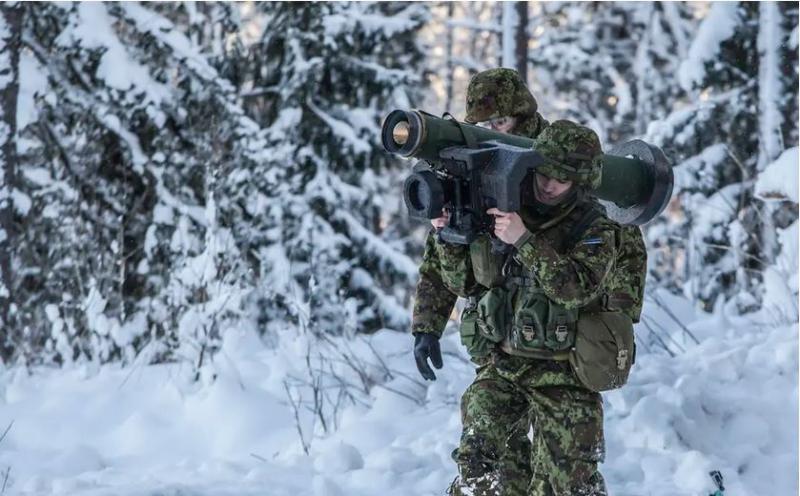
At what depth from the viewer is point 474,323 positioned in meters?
3.35

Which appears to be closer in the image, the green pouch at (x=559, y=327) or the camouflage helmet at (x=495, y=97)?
the green pouch at (x=559, y=327)

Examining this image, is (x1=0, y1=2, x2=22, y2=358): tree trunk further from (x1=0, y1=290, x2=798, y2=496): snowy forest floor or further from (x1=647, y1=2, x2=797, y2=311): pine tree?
(x1=647, y1=2, x2=797, y2=311): pine tree

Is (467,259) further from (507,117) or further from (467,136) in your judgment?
(507,117)

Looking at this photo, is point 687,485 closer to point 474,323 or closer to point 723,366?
point 723,366

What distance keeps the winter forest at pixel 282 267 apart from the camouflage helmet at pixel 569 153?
76.4 inches

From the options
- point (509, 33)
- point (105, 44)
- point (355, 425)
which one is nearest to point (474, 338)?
point (355, 425)

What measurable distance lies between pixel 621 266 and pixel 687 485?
1.54m

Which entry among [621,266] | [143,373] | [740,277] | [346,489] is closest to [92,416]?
[143,373]

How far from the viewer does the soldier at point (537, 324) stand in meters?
3.02

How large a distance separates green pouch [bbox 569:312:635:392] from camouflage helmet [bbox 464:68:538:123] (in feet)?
2.99

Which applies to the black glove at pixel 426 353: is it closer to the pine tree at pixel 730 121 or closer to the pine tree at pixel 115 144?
the pine tree at pixel 115 144

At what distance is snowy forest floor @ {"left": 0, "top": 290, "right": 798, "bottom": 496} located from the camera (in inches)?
174

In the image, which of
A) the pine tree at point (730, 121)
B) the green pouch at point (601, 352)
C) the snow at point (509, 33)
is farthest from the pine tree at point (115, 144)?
the green pouch at point (601, 352)

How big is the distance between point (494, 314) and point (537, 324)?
0.62 ft
